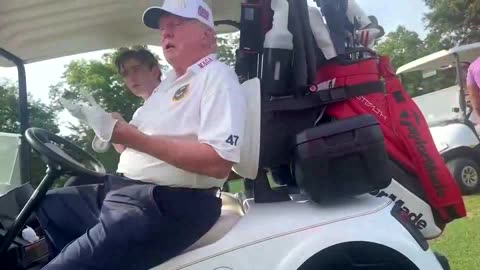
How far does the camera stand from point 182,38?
2.40m

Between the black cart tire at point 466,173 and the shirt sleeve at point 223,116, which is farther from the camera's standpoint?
the black cart tire at point 466,173

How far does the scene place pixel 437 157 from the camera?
2.49 m

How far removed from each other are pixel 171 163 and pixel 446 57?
8.91 metres

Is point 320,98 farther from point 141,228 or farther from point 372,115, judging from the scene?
point 141,228

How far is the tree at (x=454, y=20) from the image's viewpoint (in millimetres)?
33500

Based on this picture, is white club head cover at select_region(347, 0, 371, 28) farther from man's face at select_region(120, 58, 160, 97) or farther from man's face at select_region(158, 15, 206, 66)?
man's face at select_region(120, 58, 160, 97)

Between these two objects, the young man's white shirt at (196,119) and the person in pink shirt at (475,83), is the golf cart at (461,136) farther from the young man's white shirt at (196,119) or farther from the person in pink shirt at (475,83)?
the young man's white shirt at (196,119)

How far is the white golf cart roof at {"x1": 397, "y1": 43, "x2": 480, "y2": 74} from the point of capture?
988 centimetres

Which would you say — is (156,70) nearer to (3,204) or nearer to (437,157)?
(3,204)

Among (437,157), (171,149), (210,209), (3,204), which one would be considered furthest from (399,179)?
(3,204)

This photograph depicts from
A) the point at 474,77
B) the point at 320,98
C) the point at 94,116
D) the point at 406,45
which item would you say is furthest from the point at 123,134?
the point at 406,45

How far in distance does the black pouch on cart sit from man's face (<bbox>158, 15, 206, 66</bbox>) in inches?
20.2

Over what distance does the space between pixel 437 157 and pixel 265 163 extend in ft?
2.16

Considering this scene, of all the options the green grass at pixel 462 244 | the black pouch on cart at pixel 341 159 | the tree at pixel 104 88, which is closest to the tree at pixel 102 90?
the tree at pixel 104 88
